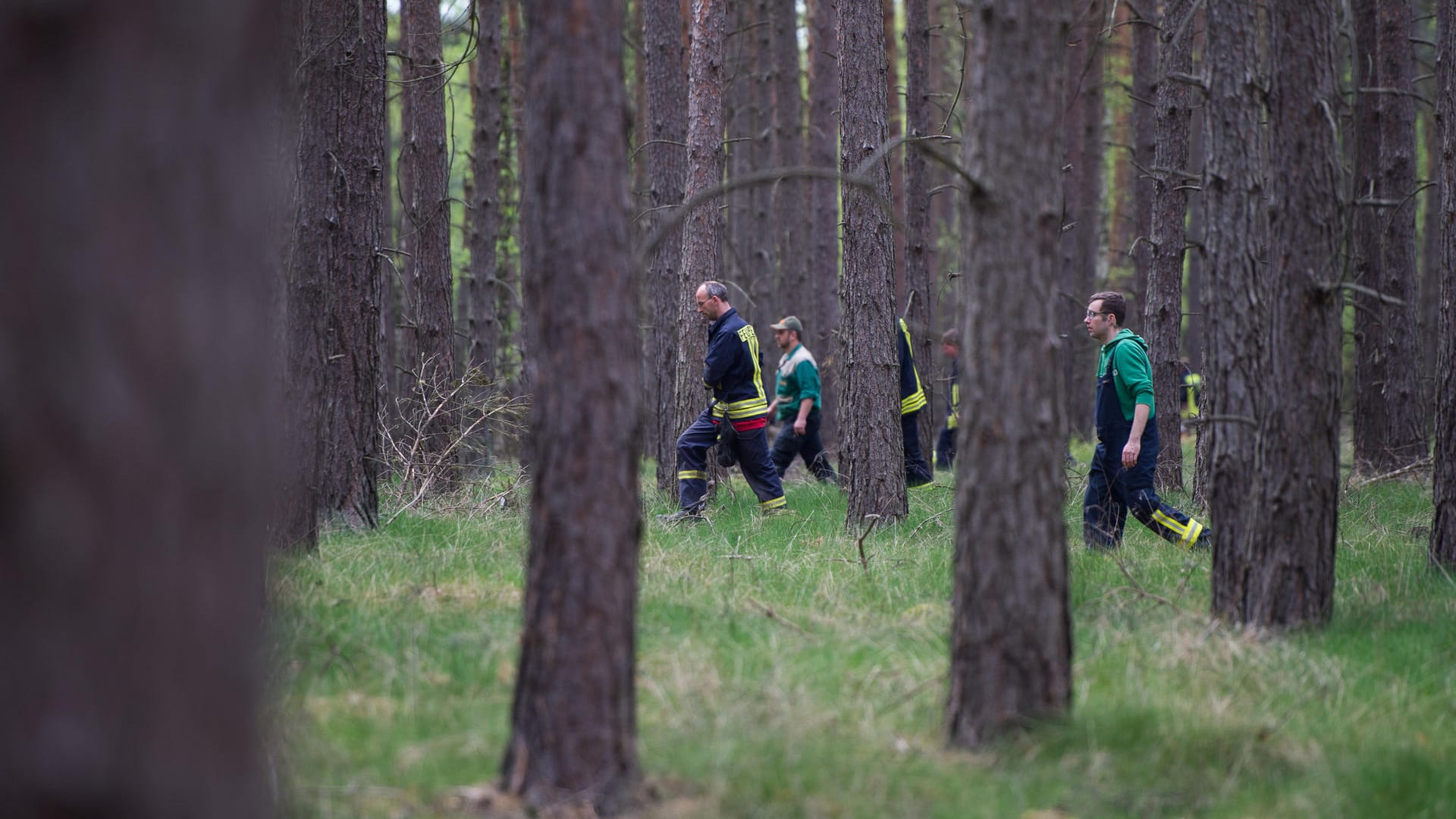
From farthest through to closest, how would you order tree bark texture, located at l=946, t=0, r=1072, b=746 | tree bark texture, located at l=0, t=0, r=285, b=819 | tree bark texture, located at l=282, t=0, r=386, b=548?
tree bark texture, located at l=282, t=0, r=386, b=548
tree bark texture, located at l=946, t=0, r=1072, b=746
tree bark texture, located at l=0, t=0, r=285, b=819

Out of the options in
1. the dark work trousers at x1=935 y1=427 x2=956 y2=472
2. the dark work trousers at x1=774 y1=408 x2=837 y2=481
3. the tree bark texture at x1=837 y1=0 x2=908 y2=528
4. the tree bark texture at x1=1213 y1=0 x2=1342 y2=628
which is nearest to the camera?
the tree bark texture at x1=1213 y1=0 x2=1342 y2=628

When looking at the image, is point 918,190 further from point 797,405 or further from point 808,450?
point 808,450

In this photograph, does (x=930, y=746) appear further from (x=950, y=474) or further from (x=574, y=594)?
(x=950, y=474)

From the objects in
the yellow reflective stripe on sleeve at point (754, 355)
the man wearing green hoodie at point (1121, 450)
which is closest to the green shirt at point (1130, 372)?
the man wearing green hoodie at point (1121, 450)

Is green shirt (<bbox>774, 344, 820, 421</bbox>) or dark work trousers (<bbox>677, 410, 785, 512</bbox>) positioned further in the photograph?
green shirt (<bbox>774, 344, 820, 421</bbox>)

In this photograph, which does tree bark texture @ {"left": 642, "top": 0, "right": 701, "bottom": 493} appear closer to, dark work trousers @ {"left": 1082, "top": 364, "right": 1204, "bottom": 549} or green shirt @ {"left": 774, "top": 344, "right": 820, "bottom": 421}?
green shirt @ {"left": 774, "top": 344, "right": 820, "bottom": 421}

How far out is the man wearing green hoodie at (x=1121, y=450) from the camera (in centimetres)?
758

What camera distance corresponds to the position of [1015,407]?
387 cm

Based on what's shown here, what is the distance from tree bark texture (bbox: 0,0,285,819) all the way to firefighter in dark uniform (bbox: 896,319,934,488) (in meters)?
10.5

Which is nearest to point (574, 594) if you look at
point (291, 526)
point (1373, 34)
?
point (291, 526)

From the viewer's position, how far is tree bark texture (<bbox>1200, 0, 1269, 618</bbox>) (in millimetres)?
5512

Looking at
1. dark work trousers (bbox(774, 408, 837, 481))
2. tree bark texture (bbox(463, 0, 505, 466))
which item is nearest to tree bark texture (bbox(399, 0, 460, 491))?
tree bark texture (bbox(463, 0, 505, 466))

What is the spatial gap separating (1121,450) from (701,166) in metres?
4.74

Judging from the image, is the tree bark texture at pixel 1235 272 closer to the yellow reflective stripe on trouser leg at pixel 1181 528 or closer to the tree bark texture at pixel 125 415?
the yellow reflective stripe on trouser leg at pixel 1181 528
